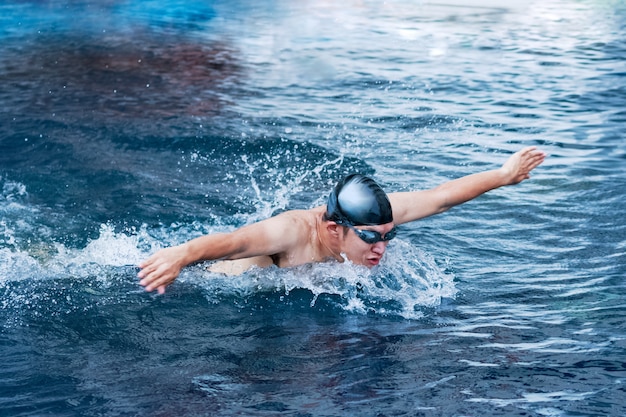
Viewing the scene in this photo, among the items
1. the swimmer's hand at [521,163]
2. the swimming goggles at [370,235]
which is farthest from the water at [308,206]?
the swimmer's hand at [521,163]

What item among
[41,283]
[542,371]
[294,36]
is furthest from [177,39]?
[542,371]

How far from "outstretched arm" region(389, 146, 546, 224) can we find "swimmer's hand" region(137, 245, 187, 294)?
2.21 metres

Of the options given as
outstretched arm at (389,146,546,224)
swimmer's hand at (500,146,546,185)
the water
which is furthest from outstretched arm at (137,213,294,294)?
swimmer's hand at (500,146,546,185)

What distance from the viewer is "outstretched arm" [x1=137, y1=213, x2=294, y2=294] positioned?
4633mm

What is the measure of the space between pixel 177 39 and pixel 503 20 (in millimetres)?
7130

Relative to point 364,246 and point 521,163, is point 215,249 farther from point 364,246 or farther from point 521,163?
point 521,163

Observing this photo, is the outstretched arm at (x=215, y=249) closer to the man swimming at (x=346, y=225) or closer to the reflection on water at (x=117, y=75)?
the man swimming at (x=346, y=225)

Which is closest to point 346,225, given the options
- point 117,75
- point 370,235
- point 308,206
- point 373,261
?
point 370,235

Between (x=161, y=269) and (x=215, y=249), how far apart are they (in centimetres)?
49

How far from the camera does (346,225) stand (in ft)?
19.5

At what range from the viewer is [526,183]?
31.0 ft

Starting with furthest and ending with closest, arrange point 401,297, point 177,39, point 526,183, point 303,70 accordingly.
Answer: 1. point 177,39
2. point 303,70
3. point 526,183
4. point 401,297

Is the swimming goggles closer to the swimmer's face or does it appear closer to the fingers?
the swimmer's face

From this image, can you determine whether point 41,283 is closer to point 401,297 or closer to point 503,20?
point 401,297
